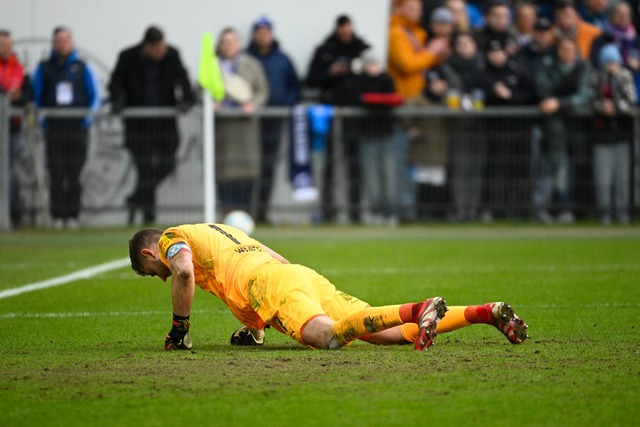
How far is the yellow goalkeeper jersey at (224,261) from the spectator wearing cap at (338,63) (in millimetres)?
10590

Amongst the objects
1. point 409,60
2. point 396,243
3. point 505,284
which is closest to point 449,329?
point 505,284

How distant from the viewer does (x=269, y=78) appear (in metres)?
18.9

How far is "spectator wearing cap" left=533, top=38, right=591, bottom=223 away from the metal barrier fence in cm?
11

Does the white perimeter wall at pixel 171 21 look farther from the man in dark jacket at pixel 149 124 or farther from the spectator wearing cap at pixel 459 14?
the man in dark jacket at pixel 149 124

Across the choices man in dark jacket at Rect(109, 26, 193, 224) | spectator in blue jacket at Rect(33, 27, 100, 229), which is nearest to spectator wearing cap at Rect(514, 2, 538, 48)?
man in dark jacket at Rect(109, 26, 193, 224)

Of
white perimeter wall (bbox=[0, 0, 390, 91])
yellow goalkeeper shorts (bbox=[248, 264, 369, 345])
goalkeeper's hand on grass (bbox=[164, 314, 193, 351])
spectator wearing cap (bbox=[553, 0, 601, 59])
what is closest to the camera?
yellow goalkeeper shorts (bbox=[248, 264, 369, 345])

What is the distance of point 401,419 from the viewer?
18.9ft

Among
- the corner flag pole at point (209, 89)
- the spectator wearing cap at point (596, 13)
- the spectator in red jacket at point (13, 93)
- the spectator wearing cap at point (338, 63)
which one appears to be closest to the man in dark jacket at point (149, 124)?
the spectator in red jacket at point (13, 93)

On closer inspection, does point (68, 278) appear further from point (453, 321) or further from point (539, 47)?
point (539, 47)

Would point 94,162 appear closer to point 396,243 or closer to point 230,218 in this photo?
point 230,218

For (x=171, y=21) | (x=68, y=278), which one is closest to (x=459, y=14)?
(x=171, y=21)

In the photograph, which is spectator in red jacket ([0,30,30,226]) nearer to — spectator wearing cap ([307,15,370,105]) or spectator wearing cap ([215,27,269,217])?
spectator wearing cap ([215,27,269,217])

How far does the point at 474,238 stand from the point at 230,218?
11.0ft

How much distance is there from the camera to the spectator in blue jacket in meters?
18.7
